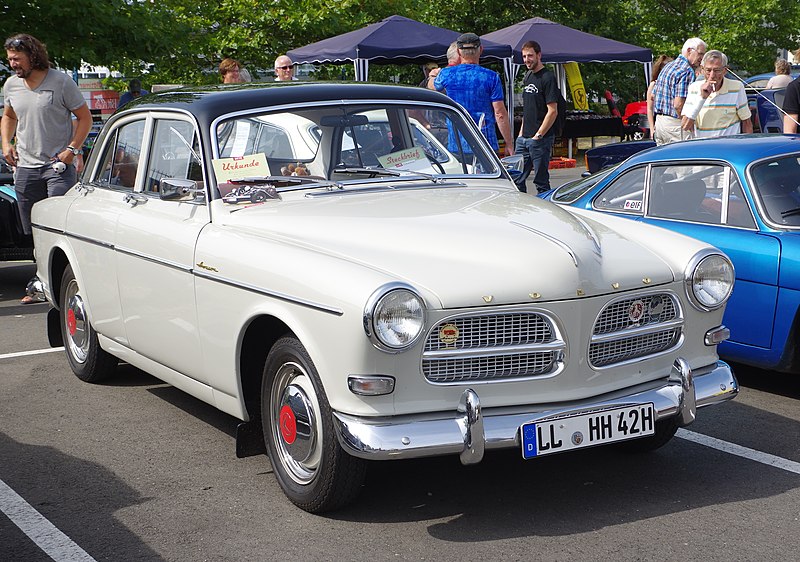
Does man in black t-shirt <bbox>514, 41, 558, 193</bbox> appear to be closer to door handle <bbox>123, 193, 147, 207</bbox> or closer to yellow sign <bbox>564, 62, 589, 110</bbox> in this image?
door handle <bbox>123, 193, 147, 207</bbox>

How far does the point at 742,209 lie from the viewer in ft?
19.9

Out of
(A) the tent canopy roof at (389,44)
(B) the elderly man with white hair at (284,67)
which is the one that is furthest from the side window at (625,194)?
(A) the tent canopy roof at (389,44)

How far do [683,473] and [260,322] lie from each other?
6.39 feet

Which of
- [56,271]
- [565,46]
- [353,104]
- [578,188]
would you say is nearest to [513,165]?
[353,104]

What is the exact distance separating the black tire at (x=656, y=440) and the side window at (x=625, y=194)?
201 centimetres

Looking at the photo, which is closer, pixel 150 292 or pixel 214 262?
pixel 214 262

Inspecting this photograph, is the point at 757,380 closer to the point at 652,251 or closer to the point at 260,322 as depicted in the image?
the point at 652,251

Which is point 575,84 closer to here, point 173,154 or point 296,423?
point 173,154

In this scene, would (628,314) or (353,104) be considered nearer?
(628,314)

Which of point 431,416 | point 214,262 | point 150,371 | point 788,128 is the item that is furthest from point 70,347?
point 788,128

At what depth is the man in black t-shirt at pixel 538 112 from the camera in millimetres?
11352

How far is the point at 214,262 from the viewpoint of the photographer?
4.75 meters

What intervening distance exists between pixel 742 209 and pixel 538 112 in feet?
18.5

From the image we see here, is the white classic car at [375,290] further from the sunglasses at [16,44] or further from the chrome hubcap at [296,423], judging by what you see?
the sunglasses at [16,44]
